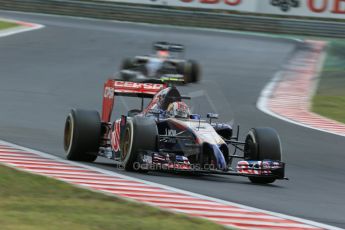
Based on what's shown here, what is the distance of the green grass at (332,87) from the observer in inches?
796

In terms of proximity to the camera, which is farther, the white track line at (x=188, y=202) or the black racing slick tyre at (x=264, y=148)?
the black racing slick tyre at (x=264, y=148)

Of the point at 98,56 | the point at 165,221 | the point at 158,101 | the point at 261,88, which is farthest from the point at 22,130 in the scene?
the point at 98,56

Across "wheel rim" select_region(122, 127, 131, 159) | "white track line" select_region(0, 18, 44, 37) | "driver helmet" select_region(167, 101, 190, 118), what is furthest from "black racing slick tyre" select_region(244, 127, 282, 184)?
"white track line" select_region(0, 18, 44, 37)

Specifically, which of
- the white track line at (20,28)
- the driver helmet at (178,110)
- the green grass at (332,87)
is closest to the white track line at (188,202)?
the driver helmet at (178,110)

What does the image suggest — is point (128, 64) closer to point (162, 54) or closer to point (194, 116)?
point (162, 54)

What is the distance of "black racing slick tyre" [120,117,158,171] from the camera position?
35.6ft

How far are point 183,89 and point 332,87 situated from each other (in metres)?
4.00

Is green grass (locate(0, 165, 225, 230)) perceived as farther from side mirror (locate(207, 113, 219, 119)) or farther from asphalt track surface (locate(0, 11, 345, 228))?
side mirror (locate(207, 113, 219, 119))

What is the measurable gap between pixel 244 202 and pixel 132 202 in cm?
134

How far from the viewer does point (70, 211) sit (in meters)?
7.92

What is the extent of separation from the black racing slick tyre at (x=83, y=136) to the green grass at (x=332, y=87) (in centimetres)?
826

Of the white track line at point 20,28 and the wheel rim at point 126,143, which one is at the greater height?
the white track line at point 20,28

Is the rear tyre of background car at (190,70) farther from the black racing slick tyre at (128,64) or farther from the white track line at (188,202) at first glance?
the white track line at (188,202)

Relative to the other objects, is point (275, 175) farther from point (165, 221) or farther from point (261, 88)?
point (261, 88)
